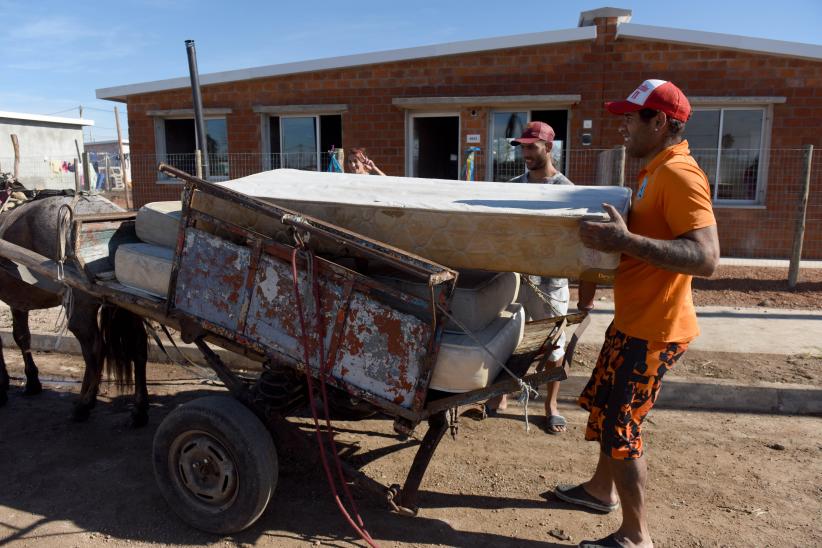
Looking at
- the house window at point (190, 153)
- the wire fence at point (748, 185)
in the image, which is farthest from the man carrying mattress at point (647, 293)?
the house window at point (190, 153)

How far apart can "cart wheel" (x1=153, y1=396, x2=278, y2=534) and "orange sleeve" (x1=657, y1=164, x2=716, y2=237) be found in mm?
2000

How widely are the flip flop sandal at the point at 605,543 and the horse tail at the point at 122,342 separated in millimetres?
3171

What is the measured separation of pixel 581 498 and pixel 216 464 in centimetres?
188

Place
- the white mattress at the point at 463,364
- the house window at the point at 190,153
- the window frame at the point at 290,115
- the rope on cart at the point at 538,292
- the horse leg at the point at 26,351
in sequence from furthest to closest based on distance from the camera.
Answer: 1. the house window at the point at 190,153
2. the window frame at the point at 290,115
3. the horse leg at the point at 26,351
4. the rope on cart at the point at 538,292
5. the white mattress at the point at 463,364

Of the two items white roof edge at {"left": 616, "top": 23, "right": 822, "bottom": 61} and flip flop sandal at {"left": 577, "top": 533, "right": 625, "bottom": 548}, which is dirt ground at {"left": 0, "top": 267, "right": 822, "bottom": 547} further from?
white roof edge at {"left": 616, "top": 23, "right": 822, "bottom": 61}

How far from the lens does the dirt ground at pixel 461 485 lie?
9.55ft

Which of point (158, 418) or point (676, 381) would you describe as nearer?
point (158, 418)

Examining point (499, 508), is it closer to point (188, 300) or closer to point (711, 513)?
point (711, 513)

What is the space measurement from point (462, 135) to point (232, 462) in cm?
920

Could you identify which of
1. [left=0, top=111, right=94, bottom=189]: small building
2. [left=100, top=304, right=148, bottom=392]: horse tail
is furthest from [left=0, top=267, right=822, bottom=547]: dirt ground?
[left=0, top=111, right=94, bottom=189]: small building

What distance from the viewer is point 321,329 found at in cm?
257

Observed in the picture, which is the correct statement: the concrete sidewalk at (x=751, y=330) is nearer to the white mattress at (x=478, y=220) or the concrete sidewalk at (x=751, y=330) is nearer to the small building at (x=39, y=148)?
the white mattress at (x=478, y=220)

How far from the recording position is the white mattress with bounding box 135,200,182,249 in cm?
308

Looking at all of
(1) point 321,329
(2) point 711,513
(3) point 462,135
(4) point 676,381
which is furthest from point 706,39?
(1) point 321,329
